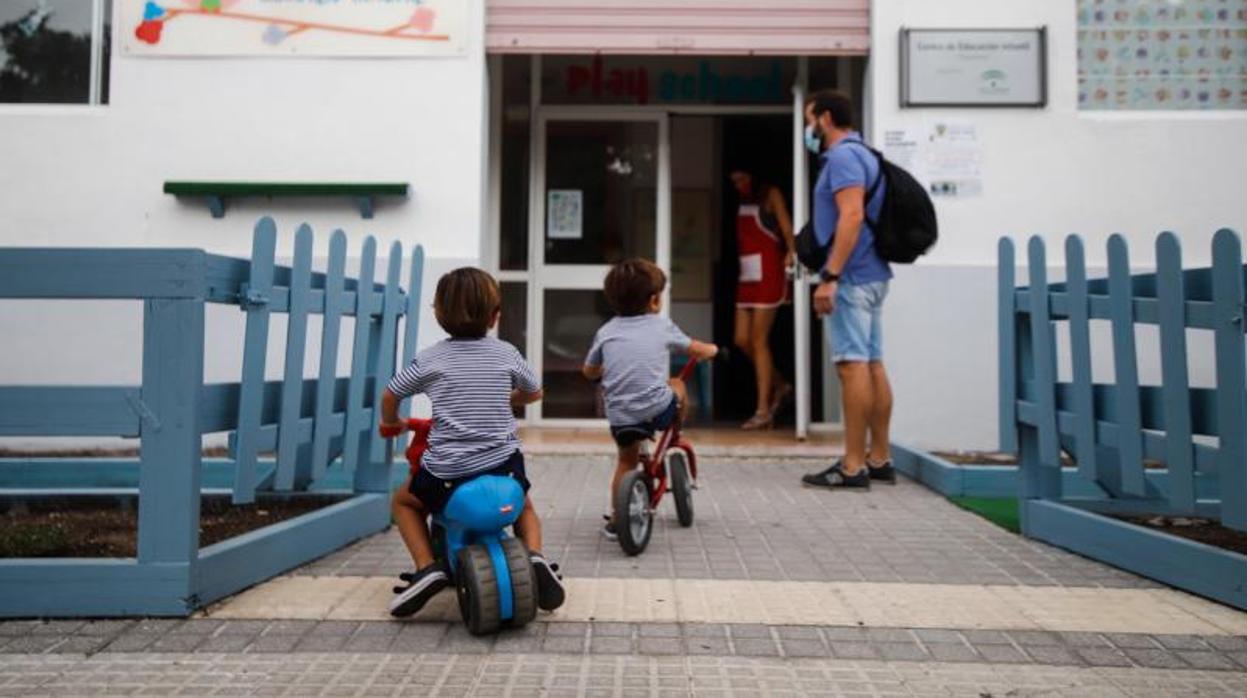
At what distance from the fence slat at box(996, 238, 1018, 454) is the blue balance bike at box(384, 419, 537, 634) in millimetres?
2490

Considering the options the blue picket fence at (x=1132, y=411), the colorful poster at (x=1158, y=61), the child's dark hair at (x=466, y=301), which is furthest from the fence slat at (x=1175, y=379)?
the colorful poster at (x=1158, y=61)

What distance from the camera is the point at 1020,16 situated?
7309 mm

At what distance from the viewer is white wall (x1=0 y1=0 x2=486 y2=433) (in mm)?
7281

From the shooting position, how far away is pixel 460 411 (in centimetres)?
328

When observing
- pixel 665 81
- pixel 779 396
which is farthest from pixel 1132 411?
pixel 665 81

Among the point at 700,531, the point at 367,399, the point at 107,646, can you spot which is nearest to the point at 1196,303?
the point at 700,531

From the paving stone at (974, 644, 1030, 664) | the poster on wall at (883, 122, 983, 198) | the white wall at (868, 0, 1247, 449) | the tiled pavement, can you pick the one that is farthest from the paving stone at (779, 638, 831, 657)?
the poster on wall at (883, 122, 983, 198)

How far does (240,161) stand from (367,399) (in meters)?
3.51

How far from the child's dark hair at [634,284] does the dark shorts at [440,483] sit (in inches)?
48.7

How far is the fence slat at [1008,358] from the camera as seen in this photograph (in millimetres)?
4684

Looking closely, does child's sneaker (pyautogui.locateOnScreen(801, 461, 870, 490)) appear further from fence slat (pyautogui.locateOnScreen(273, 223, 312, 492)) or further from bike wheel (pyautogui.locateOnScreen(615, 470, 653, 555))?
fence slat (pyautogui.locateOnScreen(273, 223, 312, 492))

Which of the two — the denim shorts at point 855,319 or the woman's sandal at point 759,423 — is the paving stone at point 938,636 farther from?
the woman's sandal at point 759,423

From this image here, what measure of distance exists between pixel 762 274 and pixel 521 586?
556 centimetres

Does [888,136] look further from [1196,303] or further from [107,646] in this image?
[107,646]
